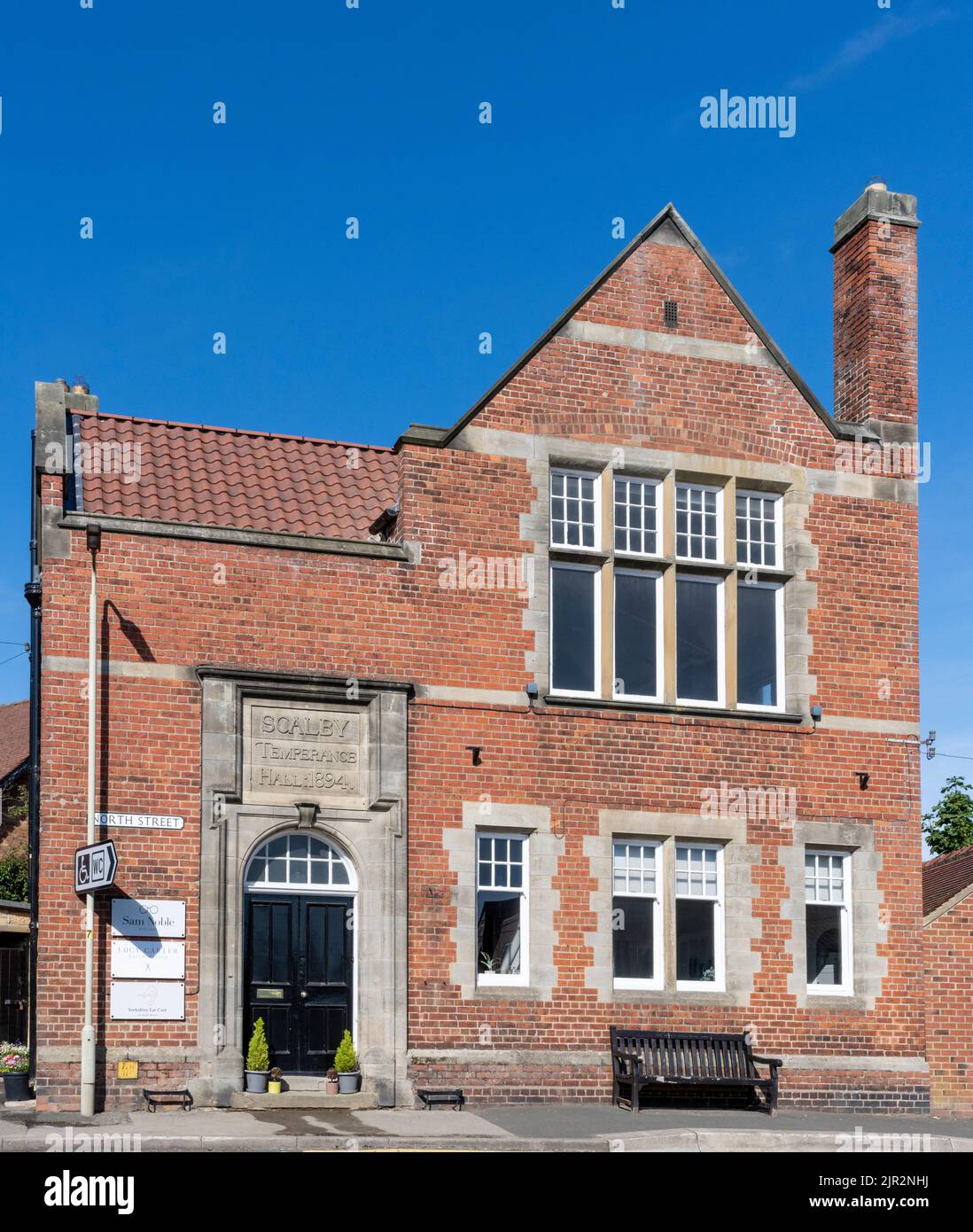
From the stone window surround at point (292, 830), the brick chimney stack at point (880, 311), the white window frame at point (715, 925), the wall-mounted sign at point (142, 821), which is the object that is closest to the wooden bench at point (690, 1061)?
the white window frame at point (715, 925)

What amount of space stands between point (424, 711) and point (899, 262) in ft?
31.0

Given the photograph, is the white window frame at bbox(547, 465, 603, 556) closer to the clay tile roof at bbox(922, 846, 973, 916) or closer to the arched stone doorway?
the arched stone doorway

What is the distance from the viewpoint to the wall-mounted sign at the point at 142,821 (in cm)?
1884

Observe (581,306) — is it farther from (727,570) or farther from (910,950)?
(910,950)

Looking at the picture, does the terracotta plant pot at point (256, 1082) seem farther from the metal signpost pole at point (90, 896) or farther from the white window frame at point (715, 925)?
the white window frame at point (715, 925)

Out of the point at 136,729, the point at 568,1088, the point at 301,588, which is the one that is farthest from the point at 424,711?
the point at 568,1088

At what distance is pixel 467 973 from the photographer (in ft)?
65.9

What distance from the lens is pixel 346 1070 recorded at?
1920 cm

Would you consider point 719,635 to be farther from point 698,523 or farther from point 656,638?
point 698,523

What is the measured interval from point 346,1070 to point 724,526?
8.42m

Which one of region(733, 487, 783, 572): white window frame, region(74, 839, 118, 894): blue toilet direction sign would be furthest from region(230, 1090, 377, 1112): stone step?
region(733, 487, 783, 572): white window frame

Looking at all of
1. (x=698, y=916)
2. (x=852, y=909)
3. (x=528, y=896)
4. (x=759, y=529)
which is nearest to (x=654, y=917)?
(x=698, y=916)

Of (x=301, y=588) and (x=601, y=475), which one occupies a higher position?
(x=601, y=475)

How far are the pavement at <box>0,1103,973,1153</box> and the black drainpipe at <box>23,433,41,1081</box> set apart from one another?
118 centimetres
